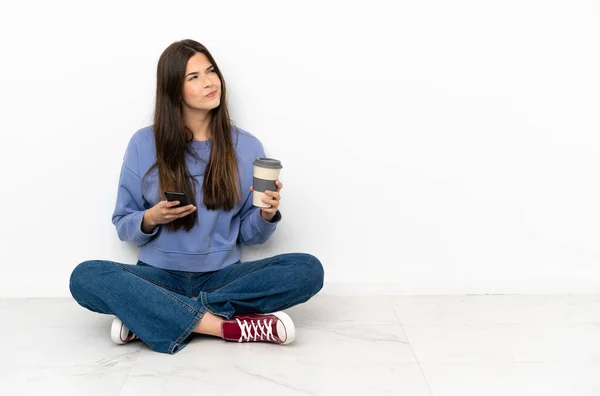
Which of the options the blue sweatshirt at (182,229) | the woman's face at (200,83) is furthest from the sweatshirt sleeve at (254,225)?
the woman's face at (200,83)

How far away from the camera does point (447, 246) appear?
2477mm

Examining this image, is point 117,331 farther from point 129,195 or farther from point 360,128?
point 360,128

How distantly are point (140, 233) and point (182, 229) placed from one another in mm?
112

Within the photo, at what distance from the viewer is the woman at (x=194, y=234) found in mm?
2080

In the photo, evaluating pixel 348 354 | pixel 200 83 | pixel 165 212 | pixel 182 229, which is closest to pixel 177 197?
pixel 165 212

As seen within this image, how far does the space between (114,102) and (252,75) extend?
1.30ft

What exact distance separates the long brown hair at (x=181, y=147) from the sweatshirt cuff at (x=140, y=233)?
0.18 ft

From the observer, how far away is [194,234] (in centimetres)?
224

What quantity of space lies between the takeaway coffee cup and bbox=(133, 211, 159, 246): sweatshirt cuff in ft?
1.07

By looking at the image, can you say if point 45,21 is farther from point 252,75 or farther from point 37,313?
point 37,313

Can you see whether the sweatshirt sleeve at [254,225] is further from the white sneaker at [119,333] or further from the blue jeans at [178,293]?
the white sneaker at [119,333]

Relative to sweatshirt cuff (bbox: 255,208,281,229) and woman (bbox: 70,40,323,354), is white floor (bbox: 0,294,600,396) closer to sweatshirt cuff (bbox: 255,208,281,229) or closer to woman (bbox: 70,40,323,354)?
woman (bbox: 70,40,323,354)

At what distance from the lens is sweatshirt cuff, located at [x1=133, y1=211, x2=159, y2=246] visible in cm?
219

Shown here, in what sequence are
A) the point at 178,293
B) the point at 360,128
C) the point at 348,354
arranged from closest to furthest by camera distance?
the point at 348,354 → the point at 178,293 → the point at 360,128
